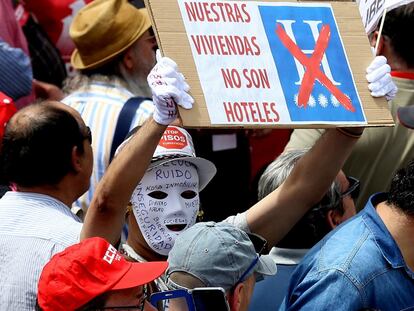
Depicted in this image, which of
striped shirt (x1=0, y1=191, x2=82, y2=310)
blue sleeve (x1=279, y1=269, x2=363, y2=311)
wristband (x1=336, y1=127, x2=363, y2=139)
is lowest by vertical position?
blue sleeve (x1=279, y1=269, x2=363, y2=311)

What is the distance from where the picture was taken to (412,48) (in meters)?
5.15

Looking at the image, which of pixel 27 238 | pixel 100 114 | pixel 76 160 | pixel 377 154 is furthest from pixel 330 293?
pixel 100 114

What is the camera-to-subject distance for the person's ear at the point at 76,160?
452 centimetres

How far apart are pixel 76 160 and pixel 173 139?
0.39 m

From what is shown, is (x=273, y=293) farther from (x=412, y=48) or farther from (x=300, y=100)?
(x=412, y=48)

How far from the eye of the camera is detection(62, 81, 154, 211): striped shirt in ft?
18.4

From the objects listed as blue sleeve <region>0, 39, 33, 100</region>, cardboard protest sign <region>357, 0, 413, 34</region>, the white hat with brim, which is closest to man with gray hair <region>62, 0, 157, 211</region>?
blue sleeve <region>0, 39, 33, 100</region>

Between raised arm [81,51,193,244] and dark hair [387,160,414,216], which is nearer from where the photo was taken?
raised arm [81,51,193,244]

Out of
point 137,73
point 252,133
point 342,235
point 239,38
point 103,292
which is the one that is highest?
point 239,38

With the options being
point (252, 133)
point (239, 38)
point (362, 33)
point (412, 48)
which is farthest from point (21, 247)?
point (252, 133)

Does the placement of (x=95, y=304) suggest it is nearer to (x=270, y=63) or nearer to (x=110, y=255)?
(x=110, y=255)

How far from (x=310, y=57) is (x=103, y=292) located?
1110 millimetres

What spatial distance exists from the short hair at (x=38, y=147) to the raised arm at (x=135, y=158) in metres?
0.53

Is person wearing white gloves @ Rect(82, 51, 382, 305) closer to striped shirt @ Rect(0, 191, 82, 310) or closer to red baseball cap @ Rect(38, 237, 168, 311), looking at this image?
striped shirt @ Rect(0, 191, 82, 310)
